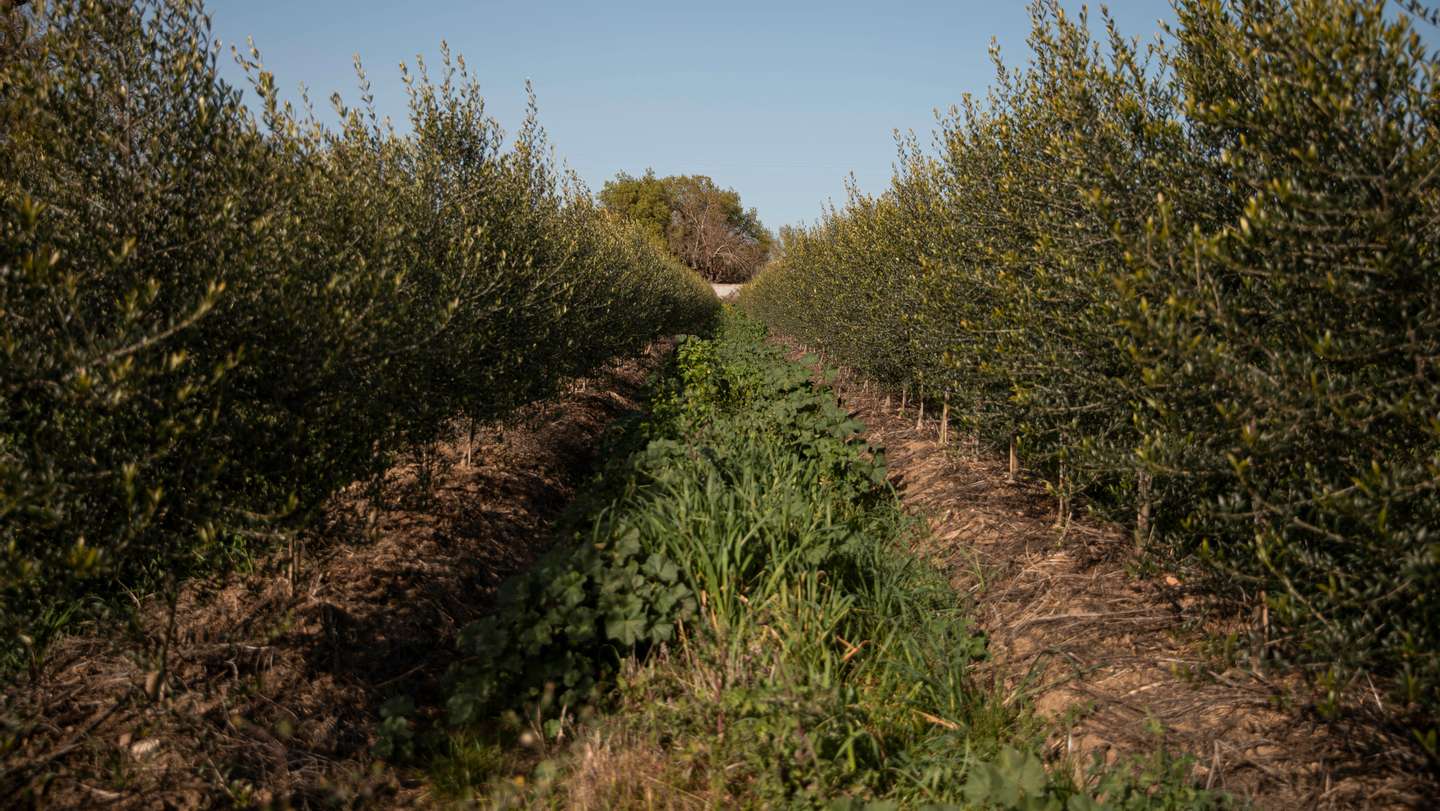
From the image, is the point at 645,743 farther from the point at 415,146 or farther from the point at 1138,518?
the point at 415,146

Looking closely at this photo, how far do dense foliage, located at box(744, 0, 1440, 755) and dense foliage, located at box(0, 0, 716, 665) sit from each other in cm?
427

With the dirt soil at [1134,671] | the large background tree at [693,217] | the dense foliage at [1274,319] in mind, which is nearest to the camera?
the dense foliage at [1274,319]

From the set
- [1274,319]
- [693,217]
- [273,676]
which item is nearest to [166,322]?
[273,676]

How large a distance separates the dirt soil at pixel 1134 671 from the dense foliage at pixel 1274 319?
10.9 inches

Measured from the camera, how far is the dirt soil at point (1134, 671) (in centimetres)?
339

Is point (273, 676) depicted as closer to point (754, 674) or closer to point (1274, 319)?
point (754, 674)

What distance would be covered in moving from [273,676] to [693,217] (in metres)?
81.8

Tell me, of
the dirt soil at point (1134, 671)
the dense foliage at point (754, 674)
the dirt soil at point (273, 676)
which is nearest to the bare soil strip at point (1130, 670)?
the dirt soil at point (1134, 671)

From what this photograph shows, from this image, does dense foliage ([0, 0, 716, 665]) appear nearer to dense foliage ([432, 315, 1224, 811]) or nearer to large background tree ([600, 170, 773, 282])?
dense foliage ([432, 315, 1224, 811])

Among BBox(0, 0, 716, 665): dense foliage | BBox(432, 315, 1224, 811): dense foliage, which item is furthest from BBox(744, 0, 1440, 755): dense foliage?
BBox(0, 0, 716, 665): dense foliage

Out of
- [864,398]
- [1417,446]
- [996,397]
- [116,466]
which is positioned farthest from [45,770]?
[864,398]

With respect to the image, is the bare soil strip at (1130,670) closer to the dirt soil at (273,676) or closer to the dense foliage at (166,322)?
the dirt soil at (273,676)

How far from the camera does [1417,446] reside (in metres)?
3.23

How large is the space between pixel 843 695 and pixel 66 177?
474 cm
